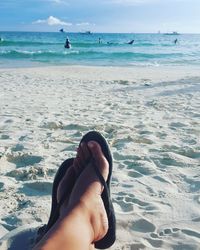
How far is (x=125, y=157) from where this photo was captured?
10.6 feet

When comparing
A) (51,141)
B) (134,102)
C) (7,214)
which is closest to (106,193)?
(7,214)

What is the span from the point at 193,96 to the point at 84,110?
2.36m

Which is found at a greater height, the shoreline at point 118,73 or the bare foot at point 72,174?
the bare foot at point 72,174

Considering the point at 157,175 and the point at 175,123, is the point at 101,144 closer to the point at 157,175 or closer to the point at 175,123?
the point at 157,175

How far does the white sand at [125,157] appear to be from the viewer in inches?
85.7

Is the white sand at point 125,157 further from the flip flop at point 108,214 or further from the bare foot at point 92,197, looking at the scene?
the bare foot at point 92,197

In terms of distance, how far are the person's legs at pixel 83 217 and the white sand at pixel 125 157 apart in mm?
238

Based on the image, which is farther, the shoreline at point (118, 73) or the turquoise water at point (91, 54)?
the turquoise water at point (91, 54)

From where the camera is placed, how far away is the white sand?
218cm

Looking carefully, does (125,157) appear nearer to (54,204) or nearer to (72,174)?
(72,174)

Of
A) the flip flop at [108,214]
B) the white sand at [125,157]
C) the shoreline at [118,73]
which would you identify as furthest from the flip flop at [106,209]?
the shoreline at [118,73]

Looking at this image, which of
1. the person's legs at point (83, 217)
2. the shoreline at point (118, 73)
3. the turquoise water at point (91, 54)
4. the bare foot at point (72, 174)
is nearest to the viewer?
the person's legs at point (83, 217)

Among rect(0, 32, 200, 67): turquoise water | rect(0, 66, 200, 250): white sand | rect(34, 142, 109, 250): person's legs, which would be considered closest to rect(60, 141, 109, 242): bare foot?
rect(34, 142, 109, 250): person's legs

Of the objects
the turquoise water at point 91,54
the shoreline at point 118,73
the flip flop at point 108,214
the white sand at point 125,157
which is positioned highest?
the flip flop at point 108,214
